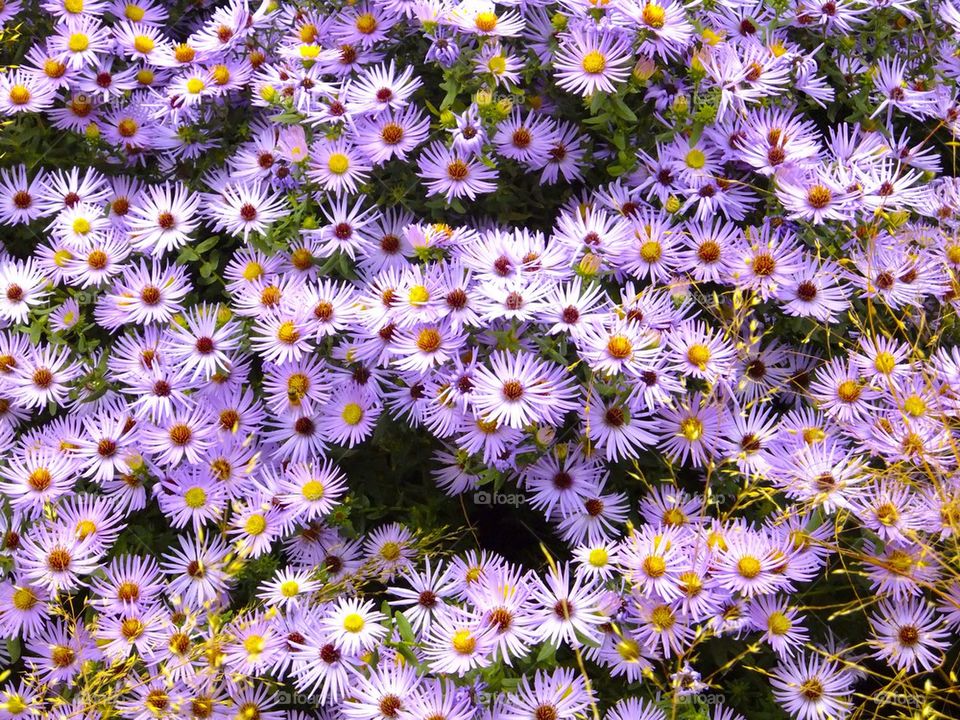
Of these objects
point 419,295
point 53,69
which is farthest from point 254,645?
point 53,69

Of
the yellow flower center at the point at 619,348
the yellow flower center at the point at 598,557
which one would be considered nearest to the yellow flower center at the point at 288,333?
the yellow flower center at the point at 619,348

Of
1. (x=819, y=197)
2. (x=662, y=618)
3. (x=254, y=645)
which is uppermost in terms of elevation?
(x=819, y=197)

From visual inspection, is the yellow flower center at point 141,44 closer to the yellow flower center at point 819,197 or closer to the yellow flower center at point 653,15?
the yellow flower center at point 653,15

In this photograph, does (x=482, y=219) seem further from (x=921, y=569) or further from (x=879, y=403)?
(x=921, y=569)

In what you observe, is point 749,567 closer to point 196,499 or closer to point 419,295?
point 419,295

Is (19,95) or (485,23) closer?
(485,23)

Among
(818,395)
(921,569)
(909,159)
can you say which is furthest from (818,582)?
(909,159)

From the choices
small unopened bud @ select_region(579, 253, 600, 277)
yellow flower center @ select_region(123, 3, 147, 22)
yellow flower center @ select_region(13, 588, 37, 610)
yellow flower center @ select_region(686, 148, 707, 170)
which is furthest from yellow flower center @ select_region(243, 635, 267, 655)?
yellow flower center @ select_region(123, 3, 147, 22)
